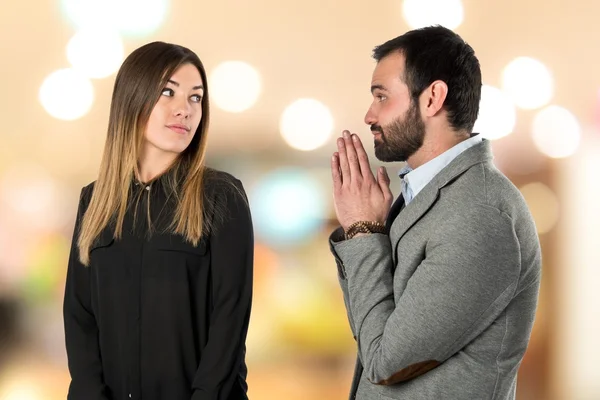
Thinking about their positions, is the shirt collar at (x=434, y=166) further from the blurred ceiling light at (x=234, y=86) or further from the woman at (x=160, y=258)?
the blurred ceiling light at (x=234, y=86)

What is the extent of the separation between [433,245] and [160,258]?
585mm

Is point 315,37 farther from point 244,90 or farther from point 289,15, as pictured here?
point 244,90

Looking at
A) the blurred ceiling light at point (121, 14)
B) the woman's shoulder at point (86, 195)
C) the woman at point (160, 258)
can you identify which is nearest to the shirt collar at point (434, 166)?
the woman at point (160, 258)

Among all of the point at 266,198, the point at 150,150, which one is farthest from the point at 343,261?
the point at 266,198

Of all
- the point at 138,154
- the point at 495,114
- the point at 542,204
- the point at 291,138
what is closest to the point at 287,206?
the point at 291,138

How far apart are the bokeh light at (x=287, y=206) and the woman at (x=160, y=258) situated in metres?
0.93

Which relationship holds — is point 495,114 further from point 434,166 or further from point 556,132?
point 434,166

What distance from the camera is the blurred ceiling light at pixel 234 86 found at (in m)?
2.59

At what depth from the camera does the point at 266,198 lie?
2.63m

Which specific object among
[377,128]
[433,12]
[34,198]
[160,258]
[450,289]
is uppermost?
[433,12]

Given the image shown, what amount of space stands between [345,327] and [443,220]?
1.49 meters

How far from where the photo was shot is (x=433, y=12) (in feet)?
8.66

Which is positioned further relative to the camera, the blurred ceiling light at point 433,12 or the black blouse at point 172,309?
the blurred ceiling light at point 433,12

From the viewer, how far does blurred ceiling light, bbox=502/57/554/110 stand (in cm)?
268
